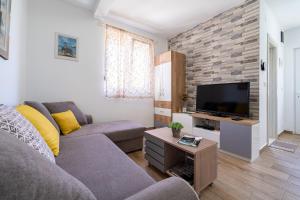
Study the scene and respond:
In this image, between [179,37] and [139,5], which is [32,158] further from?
[179,37]

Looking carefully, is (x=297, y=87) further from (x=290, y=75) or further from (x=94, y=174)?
(x=94, y=174)

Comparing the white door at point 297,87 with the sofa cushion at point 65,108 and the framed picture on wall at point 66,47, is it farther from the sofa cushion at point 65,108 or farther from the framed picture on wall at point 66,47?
the framed picture on wall at point 66,47

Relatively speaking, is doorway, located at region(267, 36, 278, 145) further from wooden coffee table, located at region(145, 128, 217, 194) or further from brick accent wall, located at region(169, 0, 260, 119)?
wooden coffee table, located at region(145, 128, 217, 194)

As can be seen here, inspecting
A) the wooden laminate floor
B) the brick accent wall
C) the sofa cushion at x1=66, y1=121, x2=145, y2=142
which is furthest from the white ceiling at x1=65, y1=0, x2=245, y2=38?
the wooden laminate floor

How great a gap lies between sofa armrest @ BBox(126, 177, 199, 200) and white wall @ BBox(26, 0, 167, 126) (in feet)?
8.83

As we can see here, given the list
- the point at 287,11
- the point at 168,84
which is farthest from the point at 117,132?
the point at 287,11

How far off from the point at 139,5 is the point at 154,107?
2427mm

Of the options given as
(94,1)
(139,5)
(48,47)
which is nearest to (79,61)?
(48,47)

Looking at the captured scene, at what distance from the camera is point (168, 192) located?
643mm

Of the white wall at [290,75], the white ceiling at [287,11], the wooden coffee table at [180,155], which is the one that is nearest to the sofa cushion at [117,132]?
the wooden coffee table at [180,155]

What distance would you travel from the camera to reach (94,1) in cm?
271

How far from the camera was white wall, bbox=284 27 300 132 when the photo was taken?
3531 millimetres

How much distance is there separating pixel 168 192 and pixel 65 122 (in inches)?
78.6

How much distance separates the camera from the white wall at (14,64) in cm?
153
